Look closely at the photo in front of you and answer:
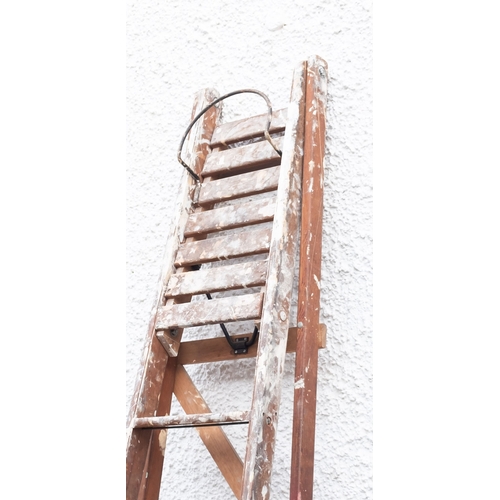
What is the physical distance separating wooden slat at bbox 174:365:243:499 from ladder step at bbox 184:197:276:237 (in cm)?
34

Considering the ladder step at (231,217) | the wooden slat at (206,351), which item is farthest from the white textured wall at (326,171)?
the ladder step at (231,217)

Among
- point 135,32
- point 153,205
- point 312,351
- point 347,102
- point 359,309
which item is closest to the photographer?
point 312,351

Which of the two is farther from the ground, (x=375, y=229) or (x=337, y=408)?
(x=375, y=229)

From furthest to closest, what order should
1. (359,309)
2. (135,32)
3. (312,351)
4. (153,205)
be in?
(135,32)
(153,205)
(359,309)
(312,351)

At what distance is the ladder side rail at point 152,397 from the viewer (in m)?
1.62

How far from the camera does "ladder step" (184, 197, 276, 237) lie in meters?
1.73

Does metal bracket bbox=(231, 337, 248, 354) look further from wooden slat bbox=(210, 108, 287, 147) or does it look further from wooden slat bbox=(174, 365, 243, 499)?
wooden slat bbox=(210, 108, 287, 147)

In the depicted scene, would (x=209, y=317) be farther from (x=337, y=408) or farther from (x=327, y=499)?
(x=327, y=499)

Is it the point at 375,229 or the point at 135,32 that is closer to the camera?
the point at 375,229

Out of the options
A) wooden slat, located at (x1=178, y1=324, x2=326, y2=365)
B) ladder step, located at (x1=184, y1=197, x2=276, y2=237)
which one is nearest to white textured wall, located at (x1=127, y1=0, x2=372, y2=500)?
wooden slat, located at (x1=178, y1=324, x2=326, y2=365)

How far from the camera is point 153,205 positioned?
6.98ft

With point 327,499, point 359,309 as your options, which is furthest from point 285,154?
point 327,499

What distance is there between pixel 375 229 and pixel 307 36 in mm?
594

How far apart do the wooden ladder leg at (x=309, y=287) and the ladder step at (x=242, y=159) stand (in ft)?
0.32
